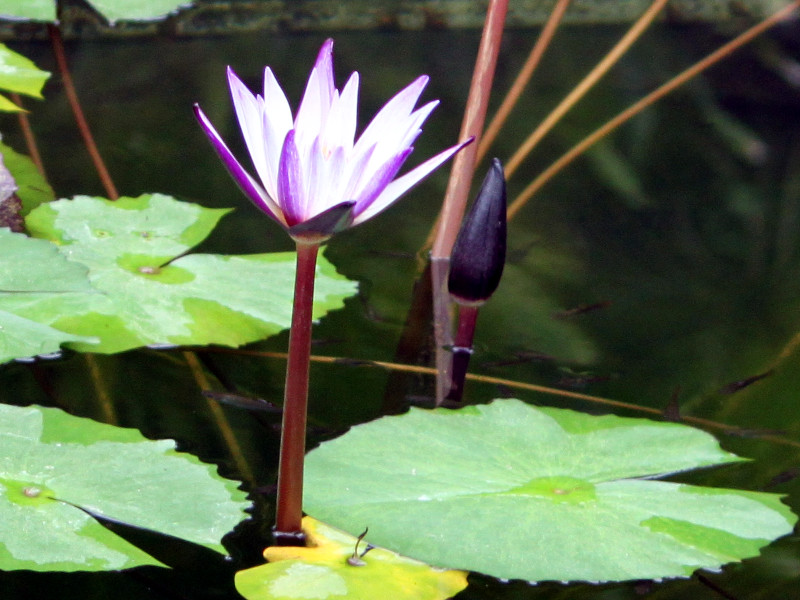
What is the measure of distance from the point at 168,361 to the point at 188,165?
613 millimetres

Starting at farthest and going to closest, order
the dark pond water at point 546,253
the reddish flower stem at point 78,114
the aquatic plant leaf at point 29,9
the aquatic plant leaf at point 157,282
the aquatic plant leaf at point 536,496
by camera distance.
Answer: the aquatic plant leaf at point 29,9 < the reddish flower stem at point 78,114 < the aquatic plant leaf at point 157,282 < the dark pond water at point 546,253 < the aquatic plant leaf at point 536,496

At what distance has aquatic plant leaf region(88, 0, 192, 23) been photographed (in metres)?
1.88

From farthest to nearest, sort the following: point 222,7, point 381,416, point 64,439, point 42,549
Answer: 1. point 222,7
2. point 381,416
3. point 64,439
4. point 42,549

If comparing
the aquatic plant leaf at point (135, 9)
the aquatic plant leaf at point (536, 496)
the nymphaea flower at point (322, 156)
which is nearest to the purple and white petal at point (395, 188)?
the nymphaea flower at point (322, 156)

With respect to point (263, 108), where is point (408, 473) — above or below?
below

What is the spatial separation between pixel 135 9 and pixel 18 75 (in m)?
0.57

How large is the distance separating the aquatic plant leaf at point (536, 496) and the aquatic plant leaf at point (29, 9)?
1319 millimetres

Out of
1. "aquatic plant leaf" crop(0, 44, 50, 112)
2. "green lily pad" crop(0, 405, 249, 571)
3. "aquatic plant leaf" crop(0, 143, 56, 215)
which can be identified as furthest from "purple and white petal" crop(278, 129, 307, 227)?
"aquatic plant leaf" crop(0, 44, 50, 112)

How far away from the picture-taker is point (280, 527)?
65cm

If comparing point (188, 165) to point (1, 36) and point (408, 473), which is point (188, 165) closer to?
point (1, 36)

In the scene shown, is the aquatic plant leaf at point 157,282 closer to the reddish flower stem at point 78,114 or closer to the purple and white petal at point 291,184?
the reddish flower stem at point 78,114

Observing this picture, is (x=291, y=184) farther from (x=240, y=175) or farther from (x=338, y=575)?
(x=338, y=575)

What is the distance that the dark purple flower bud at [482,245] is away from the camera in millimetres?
954

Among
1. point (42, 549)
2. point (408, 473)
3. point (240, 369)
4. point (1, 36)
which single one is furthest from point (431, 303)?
point (1, 36)
